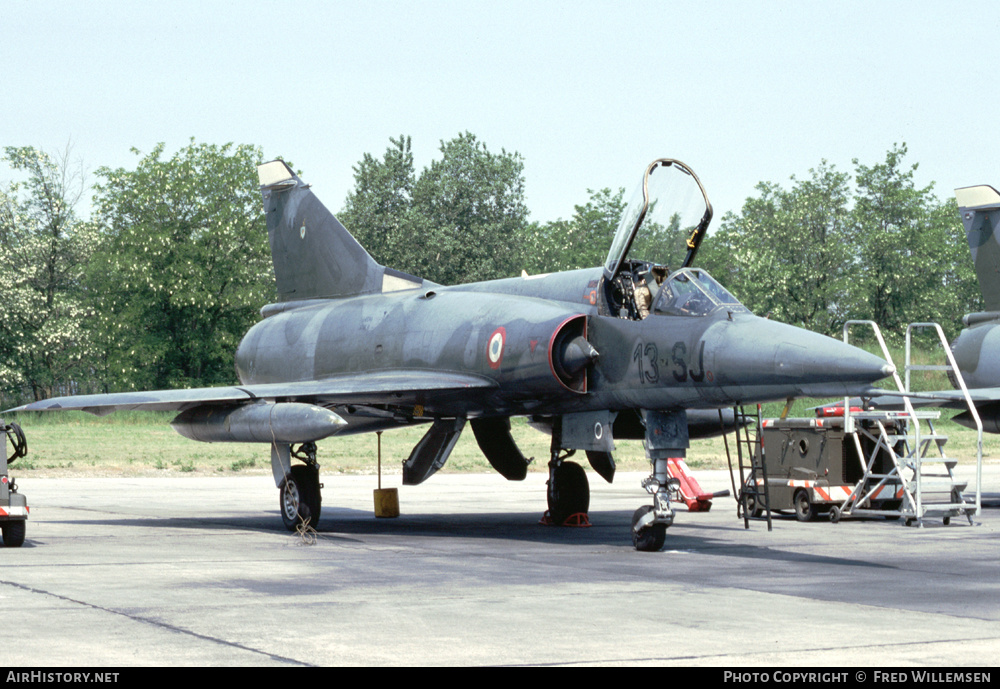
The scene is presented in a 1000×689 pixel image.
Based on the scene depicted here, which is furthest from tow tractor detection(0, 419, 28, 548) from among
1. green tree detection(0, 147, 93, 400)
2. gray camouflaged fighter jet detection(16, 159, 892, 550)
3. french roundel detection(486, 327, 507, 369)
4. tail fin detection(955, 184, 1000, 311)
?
green tree detection(0, 147, 93, 400)

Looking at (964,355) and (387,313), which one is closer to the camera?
(387,313)

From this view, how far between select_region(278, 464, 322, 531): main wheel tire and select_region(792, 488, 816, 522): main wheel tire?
6.76 meters

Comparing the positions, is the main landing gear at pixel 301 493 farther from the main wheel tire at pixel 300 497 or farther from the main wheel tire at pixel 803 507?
the main wheel tire at pixel 803 507

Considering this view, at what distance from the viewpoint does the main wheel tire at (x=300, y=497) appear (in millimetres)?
15398

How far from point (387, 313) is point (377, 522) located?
309 cm

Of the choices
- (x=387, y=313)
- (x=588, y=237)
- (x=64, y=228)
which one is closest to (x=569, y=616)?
(x=387, y=313)

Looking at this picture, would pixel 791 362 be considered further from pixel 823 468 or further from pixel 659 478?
pixel 823 468

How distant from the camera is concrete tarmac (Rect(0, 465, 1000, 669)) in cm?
673

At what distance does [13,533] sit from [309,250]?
6.98 m

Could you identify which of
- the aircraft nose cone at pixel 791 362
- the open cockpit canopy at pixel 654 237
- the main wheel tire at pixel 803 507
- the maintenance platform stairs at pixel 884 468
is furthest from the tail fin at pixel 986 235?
the aircraft nose cone at pixel 791 362

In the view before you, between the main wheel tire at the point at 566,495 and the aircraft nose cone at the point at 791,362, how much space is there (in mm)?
4962

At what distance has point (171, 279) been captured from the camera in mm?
61906

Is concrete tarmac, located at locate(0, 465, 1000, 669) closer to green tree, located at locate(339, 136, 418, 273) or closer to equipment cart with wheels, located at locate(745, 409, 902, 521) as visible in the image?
equipment cart with wheels, located at locate(745, 409, 902, 521)

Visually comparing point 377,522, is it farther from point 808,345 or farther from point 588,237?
point 588,237
